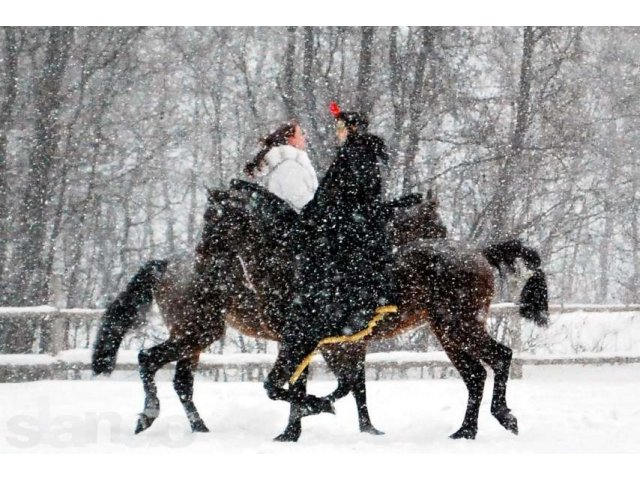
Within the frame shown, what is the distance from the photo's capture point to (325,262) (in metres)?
5.61

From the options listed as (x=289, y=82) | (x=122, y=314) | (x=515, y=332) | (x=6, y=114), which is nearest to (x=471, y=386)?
(x=122, y=314)

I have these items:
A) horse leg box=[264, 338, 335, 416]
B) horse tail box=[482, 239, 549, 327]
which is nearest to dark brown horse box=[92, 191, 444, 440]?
horse leg box=[264, 338, 335, 416]

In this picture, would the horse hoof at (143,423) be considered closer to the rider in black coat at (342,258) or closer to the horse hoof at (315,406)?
the rider in black coat at (342,258)

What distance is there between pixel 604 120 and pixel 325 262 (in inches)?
446

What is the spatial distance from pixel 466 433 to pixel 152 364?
Result: 2.44 metres

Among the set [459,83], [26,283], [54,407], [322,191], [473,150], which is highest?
[459,83]

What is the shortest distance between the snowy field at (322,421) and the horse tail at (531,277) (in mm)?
905

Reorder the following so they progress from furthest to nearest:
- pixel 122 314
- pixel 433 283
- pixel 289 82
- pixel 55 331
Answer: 1. pixel 289 82
2. pixel 55 331
3. pixel 122 314
4. pixel 433 283

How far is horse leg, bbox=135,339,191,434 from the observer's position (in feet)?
20.1

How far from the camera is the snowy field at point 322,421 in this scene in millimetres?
5512

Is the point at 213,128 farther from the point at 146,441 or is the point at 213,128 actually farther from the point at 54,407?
the point at 146,441

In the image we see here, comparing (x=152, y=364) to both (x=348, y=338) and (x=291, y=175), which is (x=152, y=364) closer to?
(x=348, y=338)

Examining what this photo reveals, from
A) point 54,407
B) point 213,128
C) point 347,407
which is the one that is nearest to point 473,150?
point 213,128

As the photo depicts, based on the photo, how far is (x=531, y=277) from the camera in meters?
6.36
